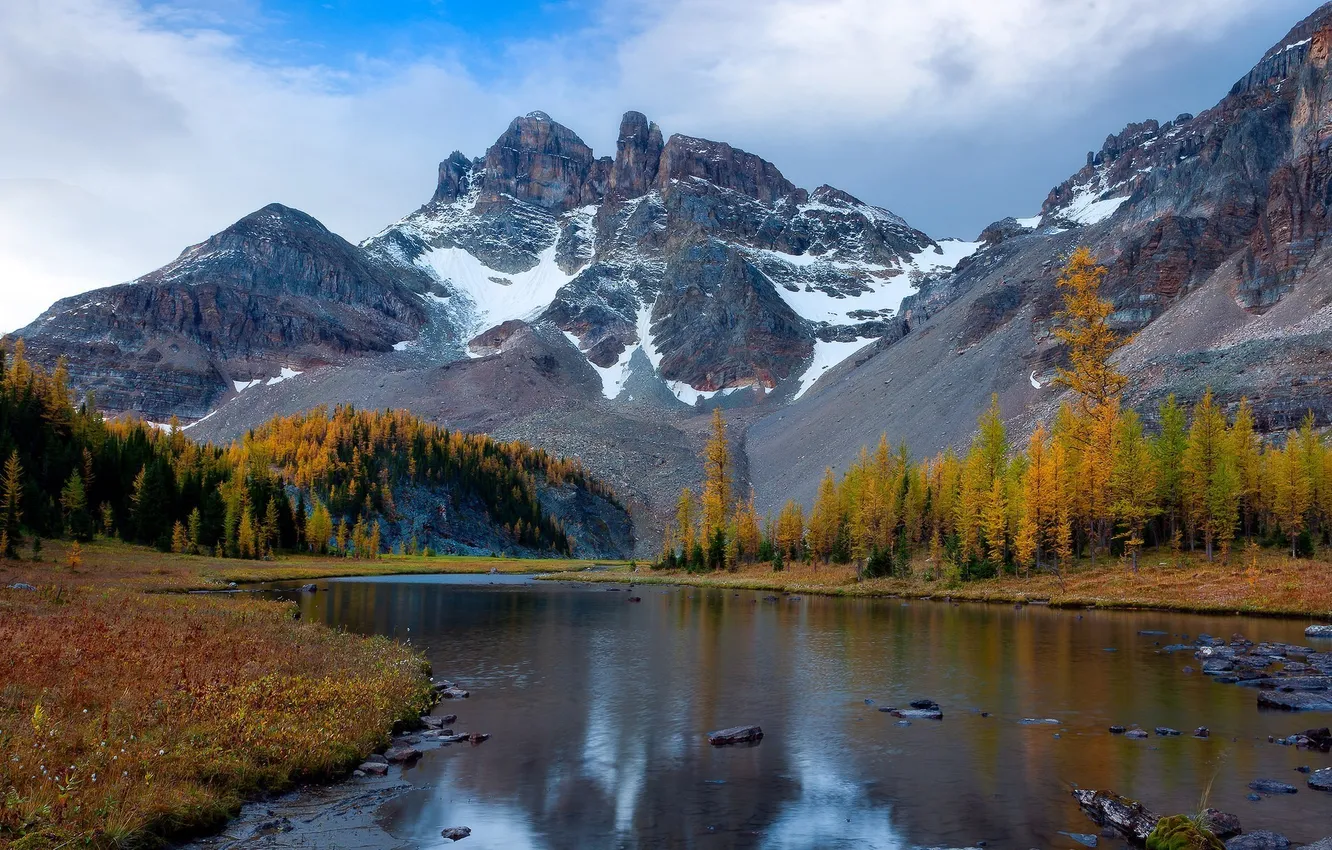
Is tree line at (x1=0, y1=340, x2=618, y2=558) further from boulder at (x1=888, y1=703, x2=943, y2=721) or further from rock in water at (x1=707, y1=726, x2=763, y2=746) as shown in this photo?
boulder at (x1=888, y1=703, x2=943, y2=721)

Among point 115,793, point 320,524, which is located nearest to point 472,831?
point 115,793

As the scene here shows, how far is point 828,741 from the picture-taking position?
874 inches

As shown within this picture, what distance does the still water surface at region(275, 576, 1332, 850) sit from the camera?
51.8 feet

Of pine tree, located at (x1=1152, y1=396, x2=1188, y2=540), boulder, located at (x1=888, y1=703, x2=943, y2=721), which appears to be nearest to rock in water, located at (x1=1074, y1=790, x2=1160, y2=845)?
boulder, located at (x1=888, y1=703, x2=943, y2=721)

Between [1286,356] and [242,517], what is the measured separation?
6093 inches

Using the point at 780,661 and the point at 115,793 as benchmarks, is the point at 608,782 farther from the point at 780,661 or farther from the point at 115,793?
the point at 780,661

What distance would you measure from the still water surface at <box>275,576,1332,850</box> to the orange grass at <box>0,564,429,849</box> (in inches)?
105

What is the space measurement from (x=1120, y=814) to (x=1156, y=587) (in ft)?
173

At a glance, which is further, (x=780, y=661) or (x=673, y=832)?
(x=780, y=661)

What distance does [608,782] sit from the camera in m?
18.5

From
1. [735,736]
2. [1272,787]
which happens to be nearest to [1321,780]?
[1272,787]

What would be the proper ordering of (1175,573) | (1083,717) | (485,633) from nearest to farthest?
(1083,717) → (485,633) → (1175,573)

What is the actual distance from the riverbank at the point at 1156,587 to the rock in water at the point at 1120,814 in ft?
148

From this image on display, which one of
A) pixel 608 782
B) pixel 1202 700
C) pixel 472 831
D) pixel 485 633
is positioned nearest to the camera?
pixel 472 831
